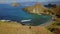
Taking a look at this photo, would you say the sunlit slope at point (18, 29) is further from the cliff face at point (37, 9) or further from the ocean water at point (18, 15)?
the cliff face at point (37, 9)

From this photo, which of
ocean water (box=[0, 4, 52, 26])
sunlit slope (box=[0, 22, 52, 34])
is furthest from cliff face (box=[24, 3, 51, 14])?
sunlit slope (box=[0, 22, 52, 34])

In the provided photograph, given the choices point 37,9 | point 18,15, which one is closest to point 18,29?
point 18,15

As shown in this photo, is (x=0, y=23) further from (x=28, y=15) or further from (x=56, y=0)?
(x=56, y=0)

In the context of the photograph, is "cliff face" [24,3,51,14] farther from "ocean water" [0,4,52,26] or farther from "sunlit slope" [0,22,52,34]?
"sunlit slope" [0,22,52,34]

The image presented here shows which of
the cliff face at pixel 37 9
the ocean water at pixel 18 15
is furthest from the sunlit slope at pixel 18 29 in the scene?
the cliff face at pixel 37 9

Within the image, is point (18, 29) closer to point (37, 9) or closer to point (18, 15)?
point (18, 15)
